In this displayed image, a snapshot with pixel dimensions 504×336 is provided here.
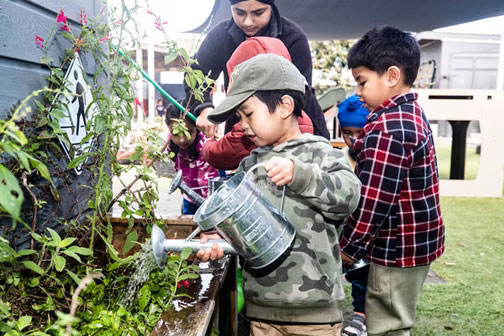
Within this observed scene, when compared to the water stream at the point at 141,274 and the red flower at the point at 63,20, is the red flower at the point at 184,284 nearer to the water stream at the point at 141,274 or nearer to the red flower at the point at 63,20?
the water stream at the point at 141,274

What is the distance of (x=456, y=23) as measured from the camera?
27.5 ft

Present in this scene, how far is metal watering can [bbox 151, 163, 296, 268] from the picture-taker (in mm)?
1214

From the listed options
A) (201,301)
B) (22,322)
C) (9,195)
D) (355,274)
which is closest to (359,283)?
(355,274)

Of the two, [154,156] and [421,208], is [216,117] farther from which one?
[421,208]

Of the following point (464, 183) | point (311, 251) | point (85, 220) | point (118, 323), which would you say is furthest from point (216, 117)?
point (464, 183)

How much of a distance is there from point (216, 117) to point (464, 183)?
6.17 m

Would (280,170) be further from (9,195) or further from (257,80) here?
(9,195)

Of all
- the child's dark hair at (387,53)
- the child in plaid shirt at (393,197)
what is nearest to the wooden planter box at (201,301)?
the child in plaid shirt at (393,197)

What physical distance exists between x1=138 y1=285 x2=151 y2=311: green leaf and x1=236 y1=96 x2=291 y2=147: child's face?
0.60 m

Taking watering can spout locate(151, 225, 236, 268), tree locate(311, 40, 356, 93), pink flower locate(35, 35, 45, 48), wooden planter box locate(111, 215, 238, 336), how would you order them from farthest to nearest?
tree locate(311, 40, 356, 93)
pink flower locate(35, 35, 45, 48)
watering can spout locate(151, 225, 236, 268)
wooden planter box locate(111, 215, 238, 336)

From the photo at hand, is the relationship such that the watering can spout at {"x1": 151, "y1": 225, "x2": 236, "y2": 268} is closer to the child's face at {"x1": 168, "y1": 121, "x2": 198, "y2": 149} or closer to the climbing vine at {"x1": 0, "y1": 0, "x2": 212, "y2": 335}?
the climbing vine at {"x1": 0, "y1": 0, "x2": 212, "y2": 335}

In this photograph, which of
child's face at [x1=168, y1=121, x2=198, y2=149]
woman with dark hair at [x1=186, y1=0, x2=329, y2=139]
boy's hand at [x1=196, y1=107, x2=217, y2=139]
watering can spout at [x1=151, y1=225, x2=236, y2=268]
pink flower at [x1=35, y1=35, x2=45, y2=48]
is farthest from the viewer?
child's face at [x1=168, y1=121, x2=198, y2=149]

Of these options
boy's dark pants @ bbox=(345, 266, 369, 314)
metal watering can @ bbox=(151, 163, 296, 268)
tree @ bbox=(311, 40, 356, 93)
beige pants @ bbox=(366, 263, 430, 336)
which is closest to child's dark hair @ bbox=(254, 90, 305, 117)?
metal watering can @ bbox=(151, 163, 296, 268)

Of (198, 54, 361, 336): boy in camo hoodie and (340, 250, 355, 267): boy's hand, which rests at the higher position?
(198, 54, 361, 336): boy in camo hoodie
